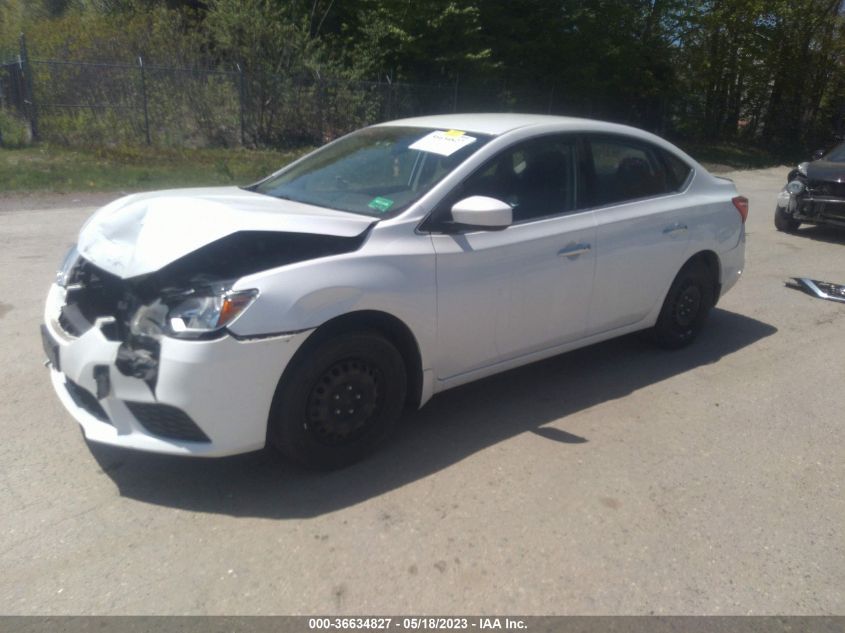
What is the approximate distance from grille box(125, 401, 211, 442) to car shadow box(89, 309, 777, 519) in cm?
38

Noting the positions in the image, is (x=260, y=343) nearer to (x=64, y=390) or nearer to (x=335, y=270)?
(x=335, y=270)

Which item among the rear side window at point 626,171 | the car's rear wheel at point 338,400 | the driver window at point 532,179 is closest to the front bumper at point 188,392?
the car's rear wheel at point 338,400

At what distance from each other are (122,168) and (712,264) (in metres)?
12.6

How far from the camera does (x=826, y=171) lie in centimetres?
1063

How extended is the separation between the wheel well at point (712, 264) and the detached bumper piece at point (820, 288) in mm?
2272

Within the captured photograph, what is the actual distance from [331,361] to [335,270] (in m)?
0.44

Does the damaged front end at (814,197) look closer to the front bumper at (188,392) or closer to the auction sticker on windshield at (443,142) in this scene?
the auction sticker on windshield at (443,142)

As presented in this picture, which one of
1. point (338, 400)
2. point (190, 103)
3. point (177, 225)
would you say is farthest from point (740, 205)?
point (190, 103)

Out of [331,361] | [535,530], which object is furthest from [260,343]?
[535,530]

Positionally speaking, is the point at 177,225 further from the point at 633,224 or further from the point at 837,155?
the point at 837,155

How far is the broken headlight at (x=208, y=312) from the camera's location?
10.9 feet

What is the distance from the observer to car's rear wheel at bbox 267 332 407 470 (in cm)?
358

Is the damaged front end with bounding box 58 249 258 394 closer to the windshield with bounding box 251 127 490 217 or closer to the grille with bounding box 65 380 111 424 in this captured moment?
the grille with bounding box 65 380 111 424

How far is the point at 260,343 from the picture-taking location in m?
3.38
